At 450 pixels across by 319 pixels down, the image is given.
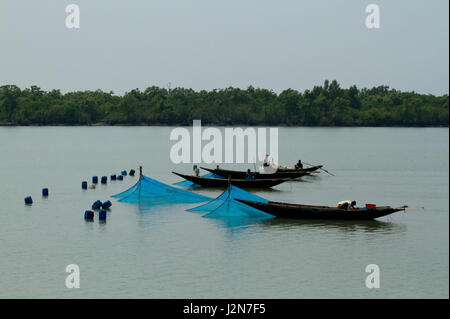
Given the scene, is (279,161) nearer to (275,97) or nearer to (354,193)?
(354,193)

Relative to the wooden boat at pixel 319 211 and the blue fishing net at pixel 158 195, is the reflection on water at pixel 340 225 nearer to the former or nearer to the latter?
the wooden boat at pixel 319 211

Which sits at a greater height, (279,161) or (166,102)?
(166,102)

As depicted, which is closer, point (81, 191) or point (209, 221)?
point (209, 221)

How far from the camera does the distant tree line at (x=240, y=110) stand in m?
169

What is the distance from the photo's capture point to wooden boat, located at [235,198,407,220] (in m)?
24.2

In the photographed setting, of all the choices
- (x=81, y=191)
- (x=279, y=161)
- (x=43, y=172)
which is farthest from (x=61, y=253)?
(x=279, y=161)

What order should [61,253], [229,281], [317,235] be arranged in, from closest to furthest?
[229,281]
[61,253]
[317,235]

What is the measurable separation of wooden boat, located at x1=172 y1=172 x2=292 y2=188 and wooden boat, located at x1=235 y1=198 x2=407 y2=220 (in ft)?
33.1

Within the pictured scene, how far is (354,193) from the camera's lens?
35594 millimetres

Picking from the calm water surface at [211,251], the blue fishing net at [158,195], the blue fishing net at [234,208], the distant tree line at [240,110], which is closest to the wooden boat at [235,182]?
the calm water surface at [211,251]

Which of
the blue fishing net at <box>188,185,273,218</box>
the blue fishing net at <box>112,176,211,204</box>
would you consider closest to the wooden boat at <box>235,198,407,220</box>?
the blue fishing net at <box>188,185,273,218</box>

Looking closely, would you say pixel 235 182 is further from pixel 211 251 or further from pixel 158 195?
pixel 211 251

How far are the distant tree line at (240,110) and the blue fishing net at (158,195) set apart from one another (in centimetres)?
14131
